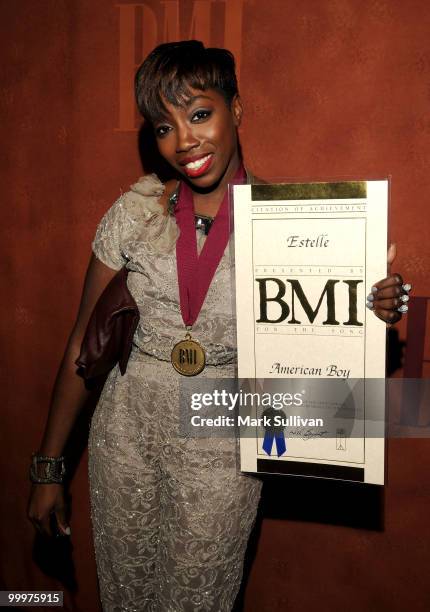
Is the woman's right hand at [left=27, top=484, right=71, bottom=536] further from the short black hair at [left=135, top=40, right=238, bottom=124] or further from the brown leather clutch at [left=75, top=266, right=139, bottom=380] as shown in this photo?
the short black hair at [left=135, top=40, right=238, bottom=124]

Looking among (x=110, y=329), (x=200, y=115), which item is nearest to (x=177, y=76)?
(x=200, y=115)

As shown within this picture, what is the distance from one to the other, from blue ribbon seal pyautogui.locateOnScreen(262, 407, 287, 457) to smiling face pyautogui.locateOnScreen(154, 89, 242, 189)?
0.52 m

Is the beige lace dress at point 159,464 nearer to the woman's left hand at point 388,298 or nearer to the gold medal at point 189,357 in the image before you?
the gold medal at point 189,357

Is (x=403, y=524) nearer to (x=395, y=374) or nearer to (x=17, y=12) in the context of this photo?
(x=395, y=374)

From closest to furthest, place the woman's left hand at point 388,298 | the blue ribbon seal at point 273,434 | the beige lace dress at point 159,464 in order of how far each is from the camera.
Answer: the woman's left hand at point 388,298 → the blue ribbon seal at point 273,434 → the beige lace dress at point 159,464

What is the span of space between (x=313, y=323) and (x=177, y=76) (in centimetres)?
60

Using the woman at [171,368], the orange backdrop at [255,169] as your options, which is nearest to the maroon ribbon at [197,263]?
the woman at [171,368]

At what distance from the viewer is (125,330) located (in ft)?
4.94

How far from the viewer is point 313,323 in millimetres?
1271

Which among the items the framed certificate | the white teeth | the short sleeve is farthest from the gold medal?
the white teeth

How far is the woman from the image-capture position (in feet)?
4.66

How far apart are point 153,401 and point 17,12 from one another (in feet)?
4.67

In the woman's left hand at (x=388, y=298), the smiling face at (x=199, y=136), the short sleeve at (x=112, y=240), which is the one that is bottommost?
the woman's left hand at (x=388, y=298)

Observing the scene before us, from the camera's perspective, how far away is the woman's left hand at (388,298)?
1209 mm
